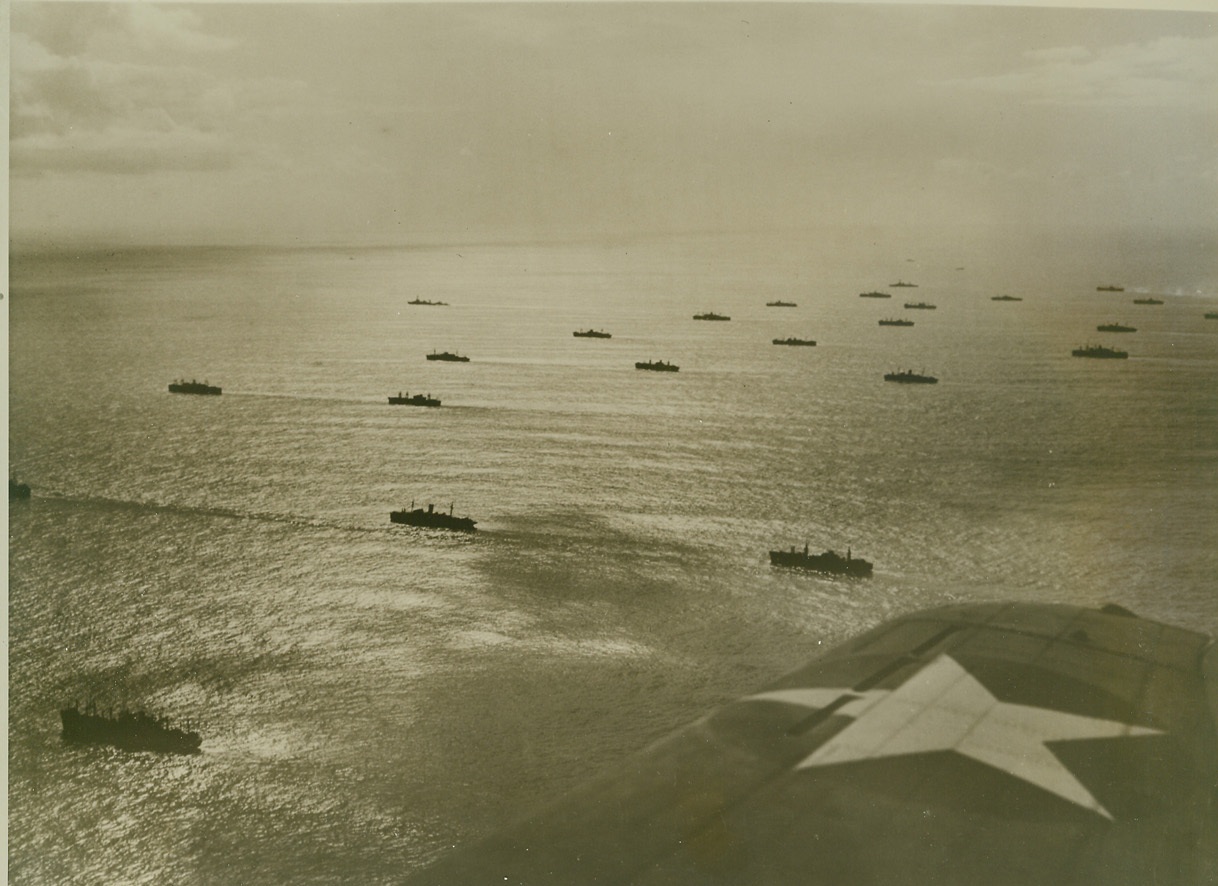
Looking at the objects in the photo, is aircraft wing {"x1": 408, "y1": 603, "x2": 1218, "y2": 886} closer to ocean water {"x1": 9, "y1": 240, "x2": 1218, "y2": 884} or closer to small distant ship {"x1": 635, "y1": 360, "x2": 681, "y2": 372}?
ocean water {"x1": 9, "y1": 240, "x2": 1218, "y2": 884}

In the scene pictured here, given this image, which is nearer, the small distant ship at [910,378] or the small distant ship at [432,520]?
the small distant ship at [432,520]

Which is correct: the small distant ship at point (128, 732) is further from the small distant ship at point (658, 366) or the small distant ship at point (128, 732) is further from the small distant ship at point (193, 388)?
the small distant ship at point (658, 366)

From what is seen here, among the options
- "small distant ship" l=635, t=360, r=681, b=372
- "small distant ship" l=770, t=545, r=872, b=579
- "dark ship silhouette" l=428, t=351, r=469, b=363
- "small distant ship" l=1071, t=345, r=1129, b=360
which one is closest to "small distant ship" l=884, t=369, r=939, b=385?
"small distant ship" l=635, t=360, r=681, b=372

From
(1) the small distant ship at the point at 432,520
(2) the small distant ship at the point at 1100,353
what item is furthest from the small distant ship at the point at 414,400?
(2) the small distant ship at the point at 1100,353

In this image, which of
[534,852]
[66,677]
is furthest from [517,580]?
[534,852]

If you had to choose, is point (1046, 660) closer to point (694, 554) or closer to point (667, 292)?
point (694, 554)

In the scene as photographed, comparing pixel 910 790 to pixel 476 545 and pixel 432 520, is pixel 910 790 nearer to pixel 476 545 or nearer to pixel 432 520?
pixel 476 545
